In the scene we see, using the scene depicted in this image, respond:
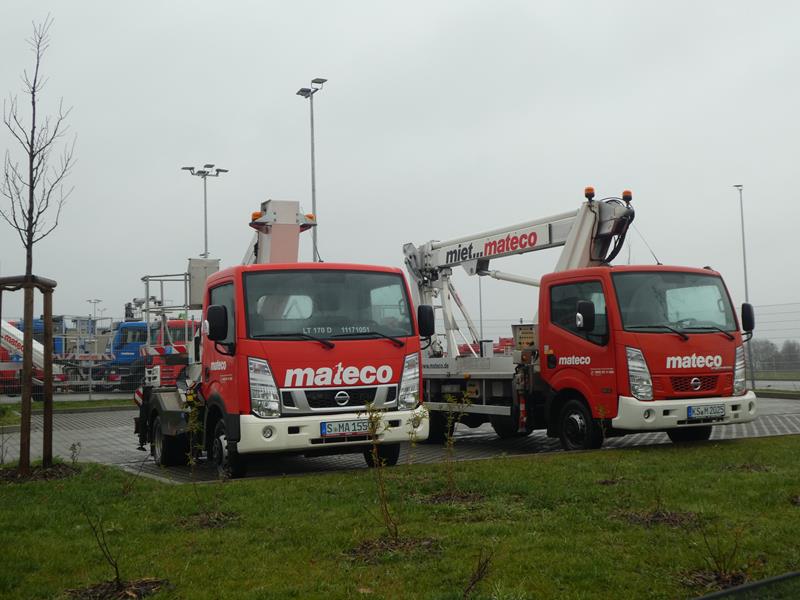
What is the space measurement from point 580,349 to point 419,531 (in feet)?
20.0

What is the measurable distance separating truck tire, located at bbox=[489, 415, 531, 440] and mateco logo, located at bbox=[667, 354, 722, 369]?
2.67 meters

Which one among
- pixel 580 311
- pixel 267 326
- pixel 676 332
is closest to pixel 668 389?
pixel 676 332

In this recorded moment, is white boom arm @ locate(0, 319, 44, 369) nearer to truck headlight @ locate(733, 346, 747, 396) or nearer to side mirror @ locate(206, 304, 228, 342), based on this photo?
side mirror @ locate(206, 304, 228, 342)

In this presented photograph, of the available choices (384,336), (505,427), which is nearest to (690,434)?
(505,427)

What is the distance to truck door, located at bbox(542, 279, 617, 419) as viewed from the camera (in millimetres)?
11266

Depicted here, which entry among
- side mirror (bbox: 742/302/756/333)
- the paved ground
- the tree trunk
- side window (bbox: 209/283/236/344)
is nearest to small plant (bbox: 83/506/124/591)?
the tree trunk

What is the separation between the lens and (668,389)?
11.0 meters

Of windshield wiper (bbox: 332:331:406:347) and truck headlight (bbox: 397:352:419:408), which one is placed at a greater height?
windshield wiper (bbox: 332:331:406:347)

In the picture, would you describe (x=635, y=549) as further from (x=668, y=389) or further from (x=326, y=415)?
(x=668, y=389)

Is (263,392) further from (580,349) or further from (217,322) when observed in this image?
(580,349)

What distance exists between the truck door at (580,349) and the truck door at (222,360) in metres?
4.24

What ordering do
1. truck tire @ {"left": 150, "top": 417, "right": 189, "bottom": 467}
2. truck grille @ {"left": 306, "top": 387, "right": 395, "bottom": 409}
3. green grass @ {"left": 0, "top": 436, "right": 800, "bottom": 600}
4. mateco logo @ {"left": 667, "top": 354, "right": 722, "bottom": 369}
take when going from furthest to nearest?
truck tire @ {"left": 150, "top": 417, "right": 189, "bottom": 467} → mateco logo @ {"left": 667, "top": 354, "right": 722, "bottom": 369} → truck grille @ {"left": 306, "top": 387, "right": 395, "bottom": 409} → green grass @ {"left": 0, "top": 436, "right": 800, "bottom": 600}

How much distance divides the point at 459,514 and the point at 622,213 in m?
7.44

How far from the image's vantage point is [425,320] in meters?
10.4
